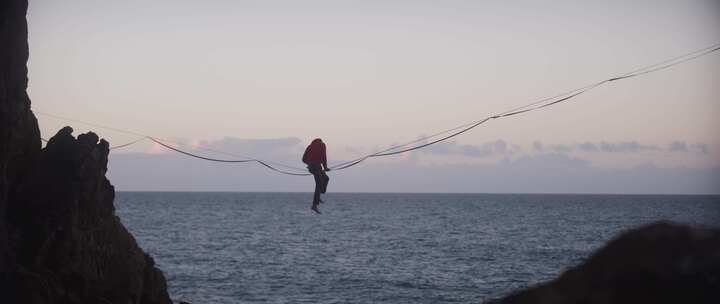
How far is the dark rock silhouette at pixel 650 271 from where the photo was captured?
5906mm

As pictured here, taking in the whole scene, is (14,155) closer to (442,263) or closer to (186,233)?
(442,263)

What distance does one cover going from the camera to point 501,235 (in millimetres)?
93125

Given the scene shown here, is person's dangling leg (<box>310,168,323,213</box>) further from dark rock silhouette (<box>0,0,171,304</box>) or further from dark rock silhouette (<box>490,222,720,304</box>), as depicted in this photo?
dark rock silhouette (<box>490,222,720,304</box>)

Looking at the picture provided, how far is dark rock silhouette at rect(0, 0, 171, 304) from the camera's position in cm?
1872

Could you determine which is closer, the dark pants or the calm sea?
the dark pants

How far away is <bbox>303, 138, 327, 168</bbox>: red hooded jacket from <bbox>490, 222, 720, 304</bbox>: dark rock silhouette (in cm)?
1524

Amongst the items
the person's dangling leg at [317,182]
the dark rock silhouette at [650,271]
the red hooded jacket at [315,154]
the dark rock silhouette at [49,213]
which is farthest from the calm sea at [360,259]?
the dark rock silhouette at [650,271]

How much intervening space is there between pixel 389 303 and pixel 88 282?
80.2 feet

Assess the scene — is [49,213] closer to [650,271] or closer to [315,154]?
[315,154]

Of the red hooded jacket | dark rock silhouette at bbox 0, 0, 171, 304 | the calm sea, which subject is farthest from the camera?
the calm sea

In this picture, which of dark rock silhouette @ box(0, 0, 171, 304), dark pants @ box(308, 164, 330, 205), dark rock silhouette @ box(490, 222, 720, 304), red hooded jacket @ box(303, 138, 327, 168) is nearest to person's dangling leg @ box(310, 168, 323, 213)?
dark pants @ box(308, 164, 330, 205)

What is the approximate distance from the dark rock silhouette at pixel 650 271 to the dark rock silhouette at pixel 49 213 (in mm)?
15980

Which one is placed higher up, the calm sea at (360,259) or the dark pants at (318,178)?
the dark pants at (318,178)

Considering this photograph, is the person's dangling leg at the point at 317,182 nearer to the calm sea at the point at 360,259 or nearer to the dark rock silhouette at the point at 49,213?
the dark rock silhouette at the point at 49,213
